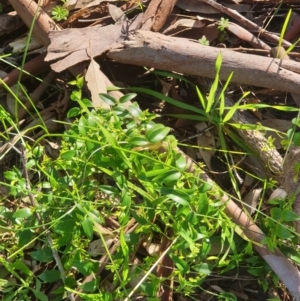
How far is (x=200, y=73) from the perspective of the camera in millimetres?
1908

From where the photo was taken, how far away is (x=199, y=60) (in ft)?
6.19

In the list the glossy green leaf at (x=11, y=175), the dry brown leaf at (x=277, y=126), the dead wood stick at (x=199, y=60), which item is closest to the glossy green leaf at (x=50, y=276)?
the glossy green leaf at (x=11, y=175)

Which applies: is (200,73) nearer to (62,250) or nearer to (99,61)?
(99,61)

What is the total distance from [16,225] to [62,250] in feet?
0.64

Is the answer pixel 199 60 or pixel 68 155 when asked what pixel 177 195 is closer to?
pixel 68 155

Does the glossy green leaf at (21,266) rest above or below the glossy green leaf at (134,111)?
below

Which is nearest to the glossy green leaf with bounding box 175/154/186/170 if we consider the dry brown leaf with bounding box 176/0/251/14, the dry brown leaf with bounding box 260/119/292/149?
the dry brown leaf with bounding box 260/119/292/149

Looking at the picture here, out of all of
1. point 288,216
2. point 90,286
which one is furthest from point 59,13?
point 288,216

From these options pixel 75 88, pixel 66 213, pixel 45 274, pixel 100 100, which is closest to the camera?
pixel 66 213

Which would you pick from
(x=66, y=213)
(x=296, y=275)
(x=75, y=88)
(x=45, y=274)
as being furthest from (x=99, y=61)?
(x=296, y=275)

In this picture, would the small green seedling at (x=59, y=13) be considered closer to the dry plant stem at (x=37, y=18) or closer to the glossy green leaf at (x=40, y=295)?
the dry plant stem at (x=37, y=18)

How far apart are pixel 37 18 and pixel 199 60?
2.03 ft

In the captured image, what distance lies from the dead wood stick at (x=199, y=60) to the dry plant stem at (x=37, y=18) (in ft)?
0.83

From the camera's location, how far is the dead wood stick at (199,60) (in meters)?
1.88
